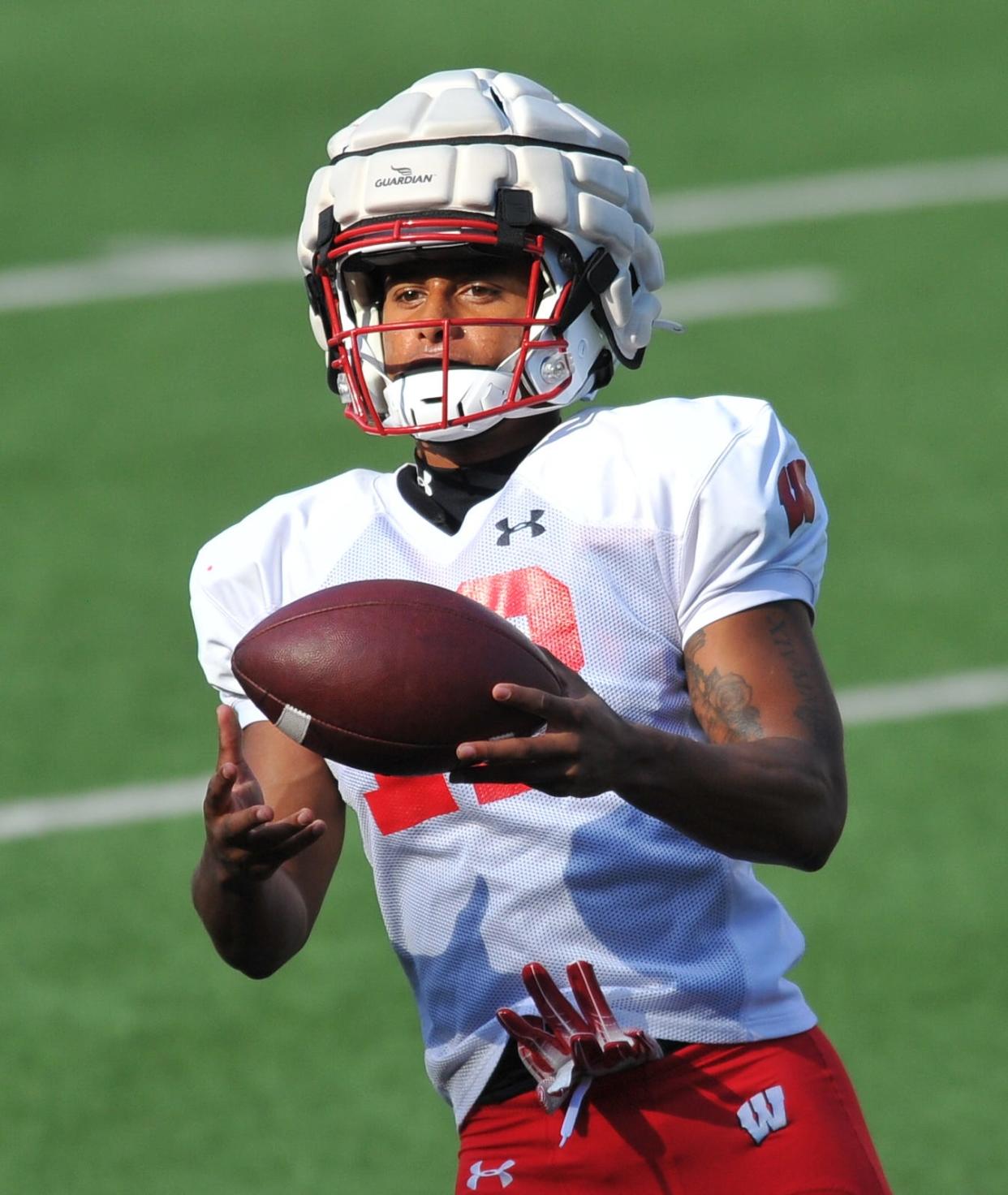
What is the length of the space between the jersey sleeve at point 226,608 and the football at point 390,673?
1.08 ft

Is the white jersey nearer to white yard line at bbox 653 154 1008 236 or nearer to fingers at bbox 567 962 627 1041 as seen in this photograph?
fingers at bbox 567 962 627 1041

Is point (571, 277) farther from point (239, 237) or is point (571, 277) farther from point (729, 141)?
point (729, 141)

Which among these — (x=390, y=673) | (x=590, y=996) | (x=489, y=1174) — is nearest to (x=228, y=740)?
(x=390, y=673)

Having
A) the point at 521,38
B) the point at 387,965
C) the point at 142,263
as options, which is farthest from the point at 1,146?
the point at 387,965

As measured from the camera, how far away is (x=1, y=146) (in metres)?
9.48

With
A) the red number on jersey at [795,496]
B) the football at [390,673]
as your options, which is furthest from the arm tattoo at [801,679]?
the football at [390,673]

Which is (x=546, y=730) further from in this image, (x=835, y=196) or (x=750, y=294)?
(x=835, y=196)

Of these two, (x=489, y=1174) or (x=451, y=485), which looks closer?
(x=489, y=1174)

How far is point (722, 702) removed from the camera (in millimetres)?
2682

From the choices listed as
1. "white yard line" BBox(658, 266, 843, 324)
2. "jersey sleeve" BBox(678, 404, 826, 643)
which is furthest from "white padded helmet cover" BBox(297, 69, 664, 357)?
"white yard line" BBox(658, 266, 843, 324)

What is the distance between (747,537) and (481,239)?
2.00 ft

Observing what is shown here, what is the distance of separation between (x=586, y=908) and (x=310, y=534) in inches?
26.8

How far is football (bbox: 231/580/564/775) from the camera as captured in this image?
8.01 ft

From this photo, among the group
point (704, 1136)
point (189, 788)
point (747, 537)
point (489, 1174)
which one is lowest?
point (189, 788)
